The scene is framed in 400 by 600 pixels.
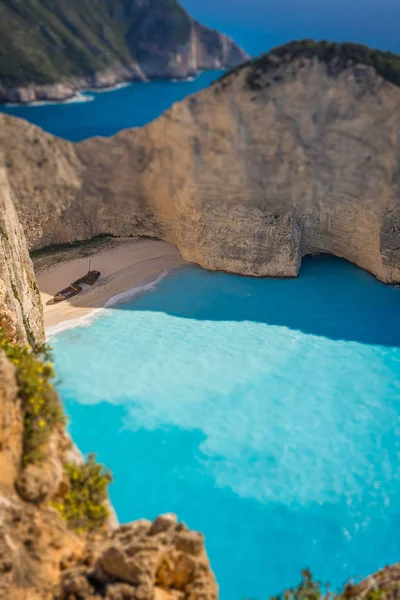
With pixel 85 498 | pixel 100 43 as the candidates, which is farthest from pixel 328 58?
pixel 100 43

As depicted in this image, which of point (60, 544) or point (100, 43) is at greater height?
point (100, 43)

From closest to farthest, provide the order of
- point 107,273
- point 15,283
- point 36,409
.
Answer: point 36,409 → point 15,283 → point 107,273

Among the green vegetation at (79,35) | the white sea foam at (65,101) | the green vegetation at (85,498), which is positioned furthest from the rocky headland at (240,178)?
the green vegetation at (79,35)

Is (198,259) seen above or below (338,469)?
above

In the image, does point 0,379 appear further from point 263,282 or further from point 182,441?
point 263,282

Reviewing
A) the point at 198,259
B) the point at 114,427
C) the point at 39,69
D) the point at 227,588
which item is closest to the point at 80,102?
the point at 39,69

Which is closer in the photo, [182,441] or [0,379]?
[0,379]

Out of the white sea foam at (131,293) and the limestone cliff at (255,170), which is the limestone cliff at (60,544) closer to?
the white sea foam at (131,293)

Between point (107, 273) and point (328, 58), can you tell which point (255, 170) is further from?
point (107, 273)
